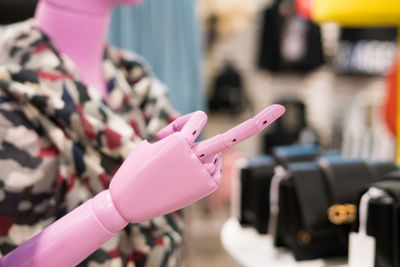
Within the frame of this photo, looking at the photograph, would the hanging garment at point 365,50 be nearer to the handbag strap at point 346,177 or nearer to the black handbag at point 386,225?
the handbag strap at point 346,177

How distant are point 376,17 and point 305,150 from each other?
47 cm

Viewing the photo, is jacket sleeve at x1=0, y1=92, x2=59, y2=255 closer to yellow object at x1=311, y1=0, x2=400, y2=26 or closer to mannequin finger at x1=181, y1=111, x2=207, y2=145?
mannequin finger at x1=181, y1=111, x2=207, y2=145

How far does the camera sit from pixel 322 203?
0.88m

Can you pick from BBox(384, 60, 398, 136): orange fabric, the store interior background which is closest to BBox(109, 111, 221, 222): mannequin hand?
the store interior background

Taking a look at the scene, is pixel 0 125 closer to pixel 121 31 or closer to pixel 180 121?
pixel 180 121

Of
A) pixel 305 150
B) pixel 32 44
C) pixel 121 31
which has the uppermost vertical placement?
pixel 32 44

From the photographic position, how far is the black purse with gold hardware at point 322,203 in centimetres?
87

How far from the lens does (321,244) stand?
0.90 metres

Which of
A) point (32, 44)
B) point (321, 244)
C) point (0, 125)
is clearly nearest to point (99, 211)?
point (0, 125)

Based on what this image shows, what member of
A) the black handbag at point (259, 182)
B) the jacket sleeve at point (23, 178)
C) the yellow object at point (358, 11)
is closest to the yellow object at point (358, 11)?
the yellow object at point (358, 11)

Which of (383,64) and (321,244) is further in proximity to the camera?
(383,64)

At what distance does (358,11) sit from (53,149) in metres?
0.93

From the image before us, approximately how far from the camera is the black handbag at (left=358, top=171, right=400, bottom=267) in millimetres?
719

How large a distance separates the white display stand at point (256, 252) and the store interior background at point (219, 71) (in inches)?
5.2
